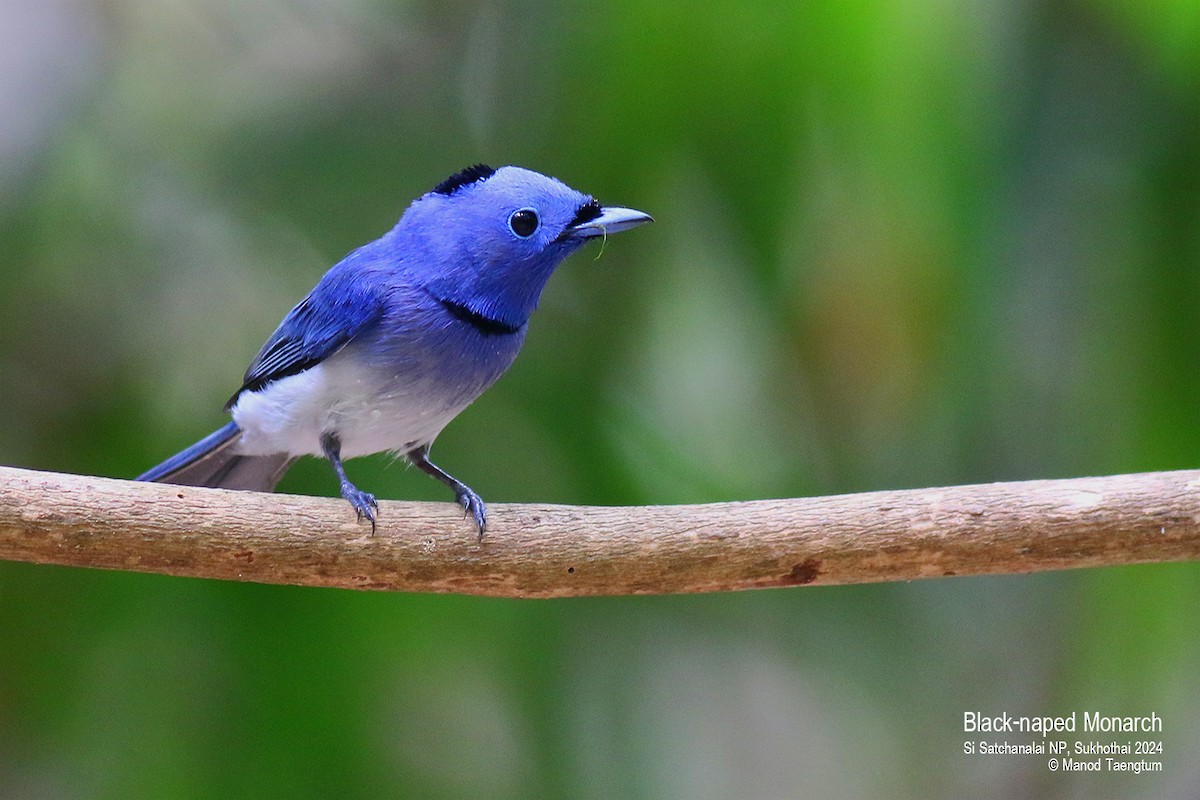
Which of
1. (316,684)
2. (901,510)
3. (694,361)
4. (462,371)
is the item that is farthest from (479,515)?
(694,361)

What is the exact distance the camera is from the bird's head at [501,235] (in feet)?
7.95

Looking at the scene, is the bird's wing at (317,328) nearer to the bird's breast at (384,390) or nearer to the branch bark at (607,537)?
the bird's breast at (384,390)

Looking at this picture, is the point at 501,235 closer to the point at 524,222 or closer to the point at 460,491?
the point at 524,222

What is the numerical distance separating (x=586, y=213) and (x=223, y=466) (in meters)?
1.15

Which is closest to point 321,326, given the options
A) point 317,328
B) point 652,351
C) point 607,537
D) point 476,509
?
point 317,328

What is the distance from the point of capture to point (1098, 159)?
127 inches

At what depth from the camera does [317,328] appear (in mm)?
2596

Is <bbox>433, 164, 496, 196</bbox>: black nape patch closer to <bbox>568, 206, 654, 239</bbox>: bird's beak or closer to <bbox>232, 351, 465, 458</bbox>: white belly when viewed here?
<bbox>568, 206, 654, 239</bbox>: bird's beak

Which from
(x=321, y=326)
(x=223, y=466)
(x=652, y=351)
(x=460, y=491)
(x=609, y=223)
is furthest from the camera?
(x=652, y=351)

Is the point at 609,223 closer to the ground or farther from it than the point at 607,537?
farther from it

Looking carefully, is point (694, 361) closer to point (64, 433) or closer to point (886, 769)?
point (886, 769)

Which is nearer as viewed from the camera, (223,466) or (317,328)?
(317,328)

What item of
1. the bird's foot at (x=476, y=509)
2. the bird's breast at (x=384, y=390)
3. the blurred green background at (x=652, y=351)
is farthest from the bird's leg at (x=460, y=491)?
the blurred green background at (x=652, y=351)

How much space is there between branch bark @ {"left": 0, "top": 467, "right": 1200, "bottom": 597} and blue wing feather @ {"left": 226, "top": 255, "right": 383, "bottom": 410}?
1.37 feet
